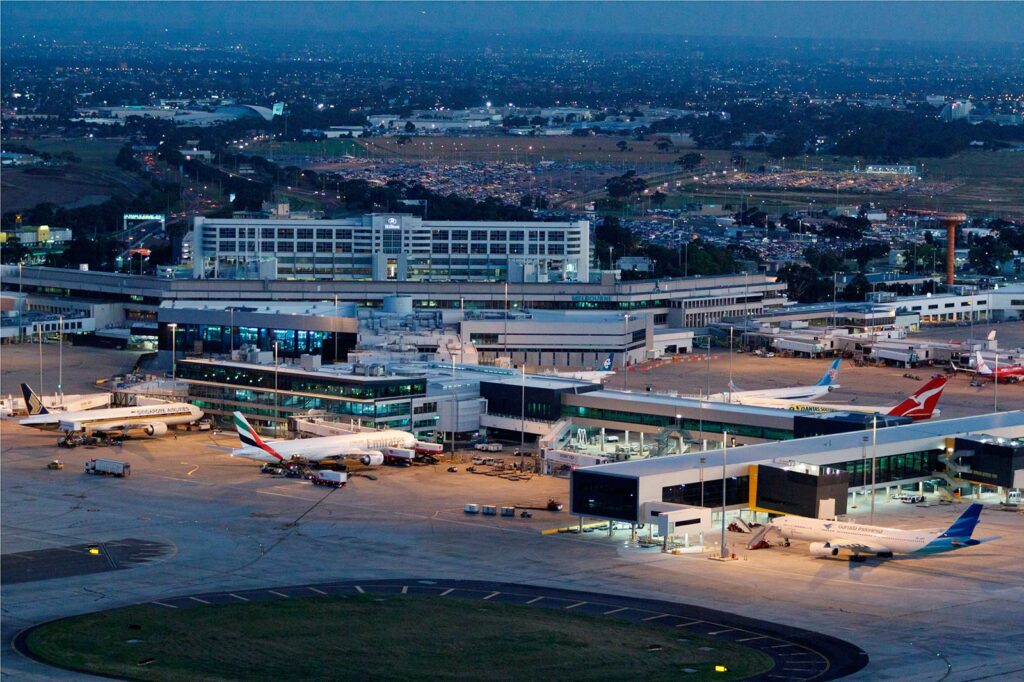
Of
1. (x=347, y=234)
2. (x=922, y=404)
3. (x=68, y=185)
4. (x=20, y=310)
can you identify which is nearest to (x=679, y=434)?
(x=922, y=404)

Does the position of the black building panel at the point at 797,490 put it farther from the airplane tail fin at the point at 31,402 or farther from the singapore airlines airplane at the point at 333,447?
the airplane tail fin at the point at 31,402

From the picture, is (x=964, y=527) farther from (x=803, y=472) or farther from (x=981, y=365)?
(x=981, y=365)

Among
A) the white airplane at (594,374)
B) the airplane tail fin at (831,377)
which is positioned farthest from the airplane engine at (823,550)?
the airplane tail fin at (831,377)

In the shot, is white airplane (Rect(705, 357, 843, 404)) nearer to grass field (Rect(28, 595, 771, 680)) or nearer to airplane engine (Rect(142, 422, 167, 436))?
airplane engine (Rect(142, 422, 167, 436))

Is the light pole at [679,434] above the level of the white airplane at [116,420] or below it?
above

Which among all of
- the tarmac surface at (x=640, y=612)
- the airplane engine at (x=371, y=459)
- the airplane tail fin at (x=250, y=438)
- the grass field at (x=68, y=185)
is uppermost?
the tarmac surface at (x=640, y=612)
